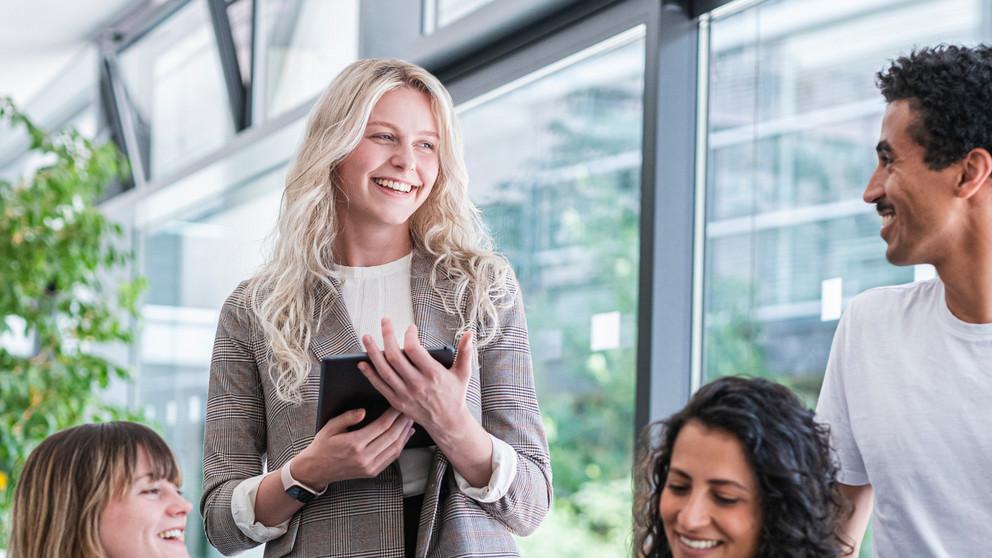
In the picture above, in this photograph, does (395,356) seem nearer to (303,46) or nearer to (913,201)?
(913,201)

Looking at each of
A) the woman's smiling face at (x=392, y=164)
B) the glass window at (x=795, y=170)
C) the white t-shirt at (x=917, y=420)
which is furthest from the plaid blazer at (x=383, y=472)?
the glass window at (x=795, y=170)

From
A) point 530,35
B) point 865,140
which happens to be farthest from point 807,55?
point 530,35

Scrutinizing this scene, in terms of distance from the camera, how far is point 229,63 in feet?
16.5

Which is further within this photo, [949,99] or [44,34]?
[44,34]

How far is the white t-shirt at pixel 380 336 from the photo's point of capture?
1.73 meters

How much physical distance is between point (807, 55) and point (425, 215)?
1025 millimetres

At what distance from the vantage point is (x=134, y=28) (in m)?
5.96

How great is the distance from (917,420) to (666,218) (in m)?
1.20

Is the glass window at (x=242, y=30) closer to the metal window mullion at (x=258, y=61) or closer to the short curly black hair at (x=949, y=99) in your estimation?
the metal window mullion at (x=258, y=61)

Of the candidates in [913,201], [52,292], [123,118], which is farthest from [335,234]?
[123,118]

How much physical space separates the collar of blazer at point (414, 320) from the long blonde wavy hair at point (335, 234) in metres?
0.01

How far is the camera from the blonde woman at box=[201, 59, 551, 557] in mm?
1694

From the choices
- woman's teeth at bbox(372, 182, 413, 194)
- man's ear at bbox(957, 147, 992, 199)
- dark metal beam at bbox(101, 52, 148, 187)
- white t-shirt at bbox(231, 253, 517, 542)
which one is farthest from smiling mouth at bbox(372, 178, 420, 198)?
dark metal beam at bbox(101, 52, 148, 187)

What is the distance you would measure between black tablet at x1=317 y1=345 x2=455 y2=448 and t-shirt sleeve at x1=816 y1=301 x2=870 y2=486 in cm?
57
